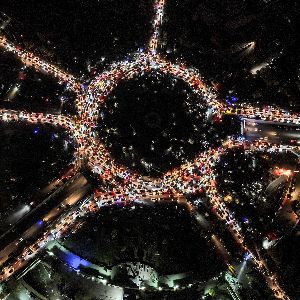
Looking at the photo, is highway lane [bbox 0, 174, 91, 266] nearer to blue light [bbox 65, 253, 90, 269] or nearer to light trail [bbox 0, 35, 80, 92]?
blue light [bbox 65, 253, 90, 269]

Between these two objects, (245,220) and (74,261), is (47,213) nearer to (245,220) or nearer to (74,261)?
(74,261)

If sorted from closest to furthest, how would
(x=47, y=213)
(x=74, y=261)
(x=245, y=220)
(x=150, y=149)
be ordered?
(x=74, y=261), (x=47, y=213), (x=245, y=220), (x=150, y=149)

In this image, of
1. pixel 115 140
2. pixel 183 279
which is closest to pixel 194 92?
pixel 115 140

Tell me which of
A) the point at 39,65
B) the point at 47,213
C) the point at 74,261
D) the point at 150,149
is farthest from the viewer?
the point at 39,65

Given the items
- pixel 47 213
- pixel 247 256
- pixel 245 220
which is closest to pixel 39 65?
pixel 47 213

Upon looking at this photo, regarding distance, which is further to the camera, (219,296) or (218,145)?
(218,145)

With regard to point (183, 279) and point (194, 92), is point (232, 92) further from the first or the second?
point (183, 279)

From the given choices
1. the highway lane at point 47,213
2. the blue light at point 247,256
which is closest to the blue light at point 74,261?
the highway lane at point 47,213

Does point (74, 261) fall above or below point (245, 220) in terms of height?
below
